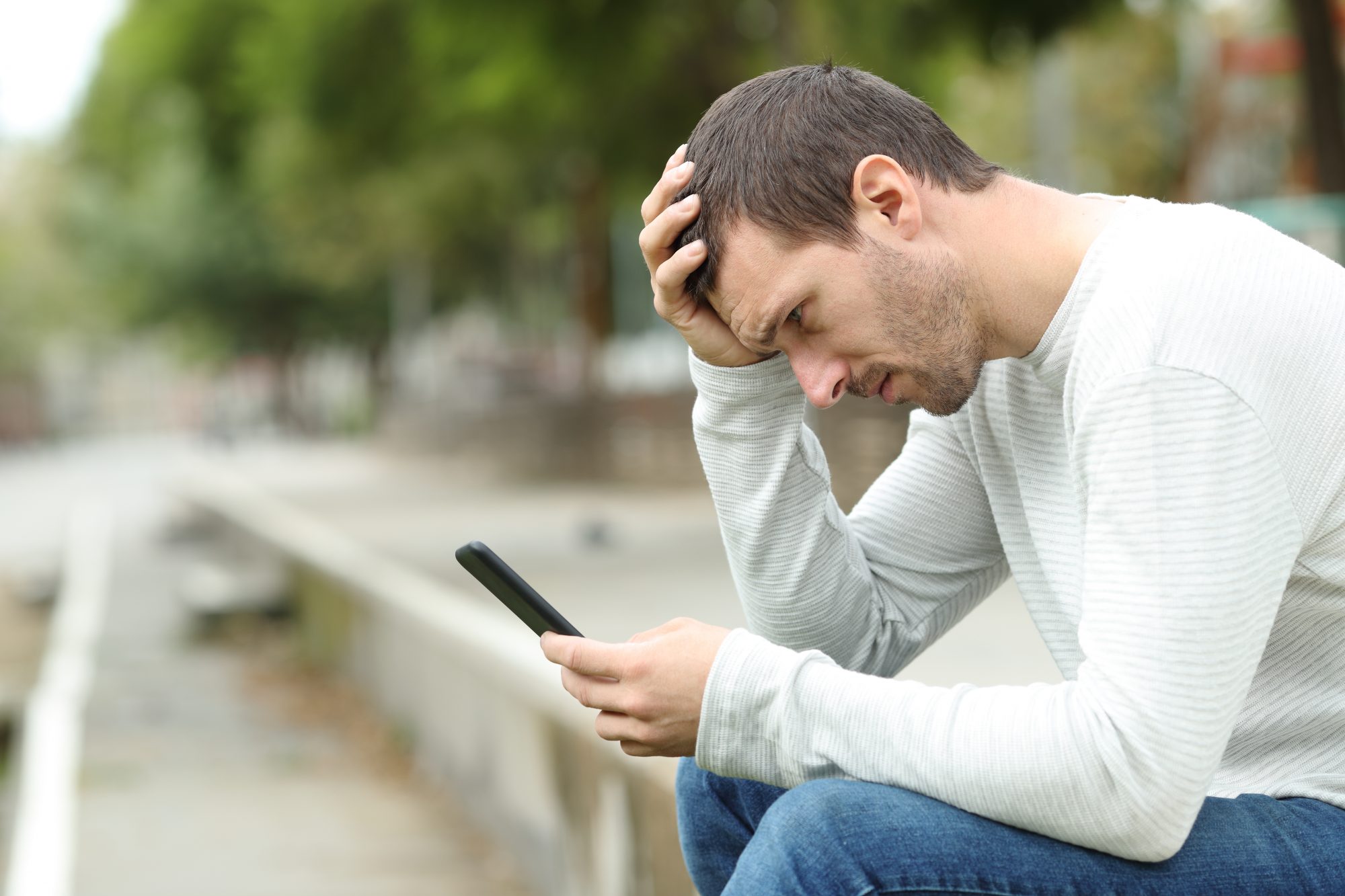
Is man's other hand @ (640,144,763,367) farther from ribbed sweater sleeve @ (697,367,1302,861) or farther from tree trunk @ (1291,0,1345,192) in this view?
tree trunk @ (1291,0,1345,192)

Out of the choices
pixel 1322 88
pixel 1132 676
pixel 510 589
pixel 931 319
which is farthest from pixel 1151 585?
pixel 1322 88

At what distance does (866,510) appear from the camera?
2295mm

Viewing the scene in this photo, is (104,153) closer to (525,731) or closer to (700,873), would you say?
(525,731)

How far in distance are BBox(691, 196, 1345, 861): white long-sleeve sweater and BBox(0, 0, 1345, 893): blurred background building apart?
396mm

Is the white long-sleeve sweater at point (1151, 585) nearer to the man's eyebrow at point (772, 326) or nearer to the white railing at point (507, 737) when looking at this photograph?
the man's eyebrow at point (772, 326)

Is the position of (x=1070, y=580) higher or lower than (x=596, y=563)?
lower

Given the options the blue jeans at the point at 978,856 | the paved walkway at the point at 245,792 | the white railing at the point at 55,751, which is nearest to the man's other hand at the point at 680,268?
the blue jeans at the point at 978,856

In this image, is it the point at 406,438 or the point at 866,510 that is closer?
the point at 866,510

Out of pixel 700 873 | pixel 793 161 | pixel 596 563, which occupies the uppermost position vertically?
pixel 596 563

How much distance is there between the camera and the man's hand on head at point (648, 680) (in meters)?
1.78

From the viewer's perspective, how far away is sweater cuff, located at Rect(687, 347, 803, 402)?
81.3 inches

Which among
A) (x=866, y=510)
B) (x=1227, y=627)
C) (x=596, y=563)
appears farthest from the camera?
(x=596, y=563)

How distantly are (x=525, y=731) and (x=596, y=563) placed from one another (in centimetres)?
473

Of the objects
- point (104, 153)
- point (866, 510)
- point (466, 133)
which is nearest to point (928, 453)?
point (866, 510)
